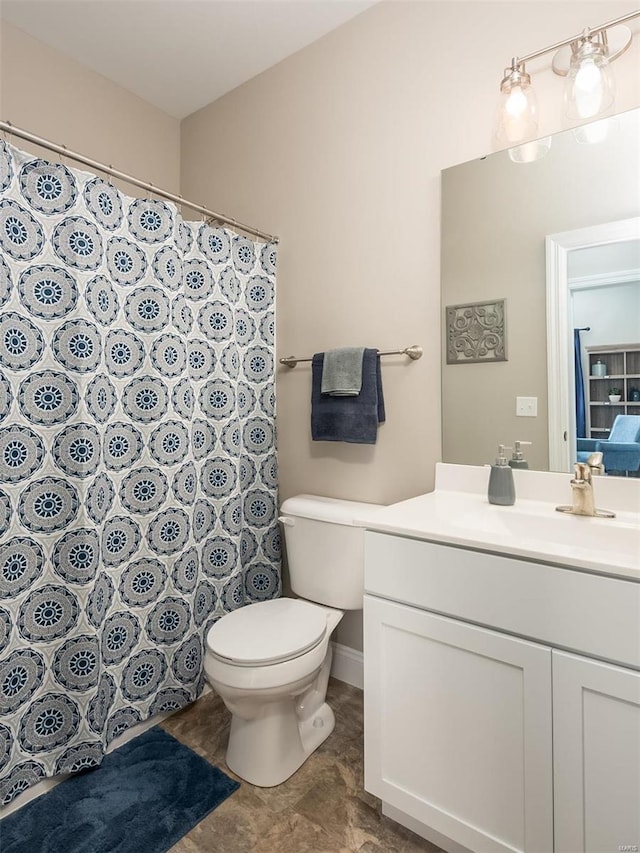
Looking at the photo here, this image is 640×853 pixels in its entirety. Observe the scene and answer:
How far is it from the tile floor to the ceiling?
8.84 ft

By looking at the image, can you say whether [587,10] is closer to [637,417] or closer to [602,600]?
[637,417]

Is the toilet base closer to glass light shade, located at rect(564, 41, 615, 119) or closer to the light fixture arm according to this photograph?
glass light shade, located at rect(564, 41, 615, 119)

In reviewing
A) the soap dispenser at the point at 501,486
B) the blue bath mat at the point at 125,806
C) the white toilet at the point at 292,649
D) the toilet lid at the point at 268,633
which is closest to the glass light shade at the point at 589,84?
the soap dispenser at the point at 501,486

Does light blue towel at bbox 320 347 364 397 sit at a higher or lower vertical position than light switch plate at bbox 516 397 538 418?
higher

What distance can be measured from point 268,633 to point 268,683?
163mm

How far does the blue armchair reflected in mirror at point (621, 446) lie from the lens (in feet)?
4.33

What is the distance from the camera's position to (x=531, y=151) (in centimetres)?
145

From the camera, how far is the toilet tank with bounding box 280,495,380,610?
1.67 m

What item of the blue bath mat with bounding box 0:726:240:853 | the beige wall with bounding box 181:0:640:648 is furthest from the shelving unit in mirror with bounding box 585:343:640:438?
the blue bath mat with bounding box 0:726:240:853

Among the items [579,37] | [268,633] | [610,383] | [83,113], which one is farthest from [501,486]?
[83,113]

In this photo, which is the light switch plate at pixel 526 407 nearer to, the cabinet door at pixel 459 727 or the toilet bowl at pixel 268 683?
the cabinet door at pixel 459 727

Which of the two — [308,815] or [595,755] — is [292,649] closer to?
[308,815]

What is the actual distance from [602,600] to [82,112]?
269 centimetres

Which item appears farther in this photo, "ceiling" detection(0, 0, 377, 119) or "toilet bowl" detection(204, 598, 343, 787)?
"ceiling" detection(0, 0, 377, 119)
